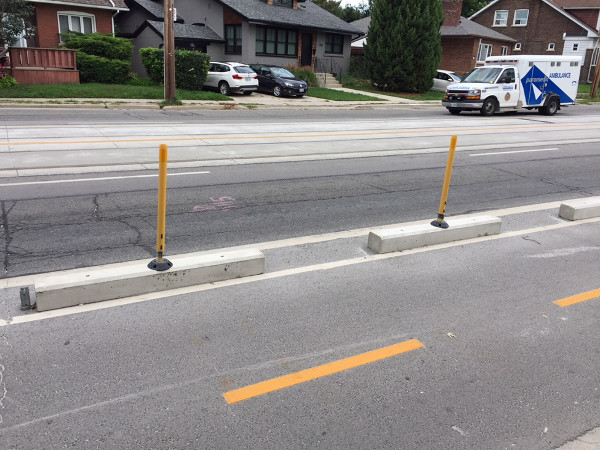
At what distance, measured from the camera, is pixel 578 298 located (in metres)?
5.47

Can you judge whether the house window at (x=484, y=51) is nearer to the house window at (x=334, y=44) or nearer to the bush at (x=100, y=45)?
the house window at (x=334, y=44)

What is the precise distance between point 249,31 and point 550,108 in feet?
60.1

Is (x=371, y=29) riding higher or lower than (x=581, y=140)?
higher

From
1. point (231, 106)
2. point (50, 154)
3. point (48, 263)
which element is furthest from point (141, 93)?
point (48, 263)

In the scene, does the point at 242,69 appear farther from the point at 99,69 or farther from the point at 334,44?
the point at 334,44

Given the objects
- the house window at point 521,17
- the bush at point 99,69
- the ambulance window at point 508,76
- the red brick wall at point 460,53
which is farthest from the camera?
the house window at point 521,17

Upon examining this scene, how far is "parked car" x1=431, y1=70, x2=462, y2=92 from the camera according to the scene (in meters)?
35.6

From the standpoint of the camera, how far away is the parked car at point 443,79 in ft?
117

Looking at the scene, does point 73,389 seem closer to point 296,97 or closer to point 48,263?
point 48,263

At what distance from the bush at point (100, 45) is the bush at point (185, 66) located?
112 centimetres

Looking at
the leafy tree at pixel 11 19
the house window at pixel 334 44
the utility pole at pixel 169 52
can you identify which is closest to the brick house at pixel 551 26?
the house window at pixel 334 44

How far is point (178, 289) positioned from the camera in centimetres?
524

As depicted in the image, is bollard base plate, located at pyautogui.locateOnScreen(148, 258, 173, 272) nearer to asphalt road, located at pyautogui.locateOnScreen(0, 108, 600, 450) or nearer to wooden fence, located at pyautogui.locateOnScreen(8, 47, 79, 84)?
asphalt road, located at pyautogui.locateOnScreen(0, 108, 600, 450)

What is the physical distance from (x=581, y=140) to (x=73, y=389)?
1741 cm
